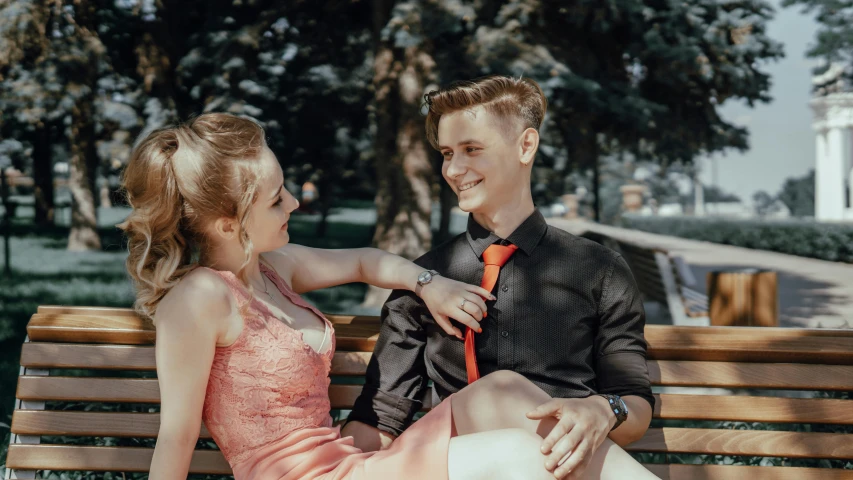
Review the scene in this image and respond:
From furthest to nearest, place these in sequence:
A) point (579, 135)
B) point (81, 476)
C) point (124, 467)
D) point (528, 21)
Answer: point (579, 135)
point (528, 21)
point (81, 476)
point (124, 467)

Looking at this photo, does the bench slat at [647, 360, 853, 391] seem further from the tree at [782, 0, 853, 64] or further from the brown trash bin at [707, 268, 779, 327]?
the tree at [782, 0, 853, 64]

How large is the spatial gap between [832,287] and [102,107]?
12040 millimetres

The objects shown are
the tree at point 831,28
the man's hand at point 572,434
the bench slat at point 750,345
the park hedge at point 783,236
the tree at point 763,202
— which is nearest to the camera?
the man's hand at point 572,434

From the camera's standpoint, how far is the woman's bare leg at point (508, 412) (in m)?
2.27

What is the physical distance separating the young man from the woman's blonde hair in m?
0.64

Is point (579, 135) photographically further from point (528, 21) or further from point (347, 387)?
point (347, 387)

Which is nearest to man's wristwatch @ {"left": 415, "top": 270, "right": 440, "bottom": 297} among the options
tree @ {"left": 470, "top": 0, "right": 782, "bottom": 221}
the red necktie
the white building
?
the red necktie

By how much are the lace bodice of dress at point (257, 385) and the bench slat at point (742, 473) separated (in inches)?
47.8

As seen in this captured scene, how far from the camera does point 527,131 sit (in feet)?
9.10

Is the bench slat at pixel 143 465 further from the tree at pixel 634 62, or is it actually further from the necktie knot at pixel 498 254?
the tree at pixel 634 62

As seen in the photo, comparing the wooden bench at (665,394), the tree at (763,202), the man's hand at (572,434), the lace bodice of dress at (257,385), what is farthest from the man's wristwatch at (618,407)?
the tree at (763,202)

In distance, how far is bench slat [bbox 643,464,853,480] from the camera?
2795mm

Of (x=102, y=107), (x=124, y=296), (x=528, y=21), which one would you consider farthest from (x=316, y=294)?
(x=528, y=21)

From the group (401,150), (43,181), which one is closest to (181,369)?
(401,150)
